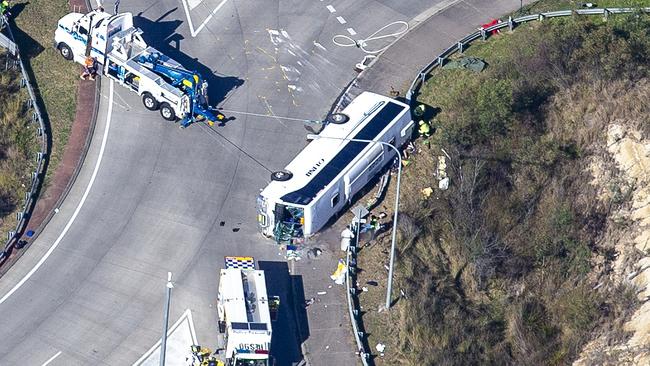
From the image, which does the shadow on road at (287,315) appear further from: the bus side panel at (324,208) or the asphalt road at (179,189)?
the bus side panel at (324,208)

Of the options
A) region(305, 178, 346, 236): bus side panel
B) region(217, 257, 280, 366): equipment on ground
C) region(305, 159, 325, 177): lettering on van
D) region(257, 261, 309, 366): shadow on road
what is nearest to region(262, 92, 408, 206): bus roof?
region(305, 159, 325, 177): lettering on van

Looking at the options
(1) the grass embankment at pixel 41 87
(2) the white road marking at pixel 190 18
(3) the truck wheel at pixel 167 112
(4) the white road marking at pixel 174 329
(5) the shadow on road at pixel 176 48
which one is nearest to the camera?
(4) the white road marking at pixel 174 329

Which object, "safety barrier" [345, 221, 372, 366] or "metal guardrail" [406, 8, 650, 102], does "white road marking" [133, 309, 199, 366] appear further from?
"metal guardrail" [406, 8, 650, 102]

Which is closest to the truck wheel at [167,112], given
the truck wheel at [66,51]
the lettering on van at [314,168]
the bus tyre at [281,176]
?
the truck wheel at [66,51]

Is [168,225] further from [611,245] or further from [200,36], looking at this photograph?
[611,245]

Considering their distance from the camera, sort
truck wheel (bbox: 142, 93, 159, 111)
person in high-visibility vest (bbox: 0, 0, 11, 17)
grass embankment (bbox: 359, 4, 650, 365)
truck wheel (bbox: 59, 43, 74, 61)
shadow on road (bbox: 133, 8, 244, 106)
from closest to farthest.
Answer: grass embankment (bbox: 359, 4, 650, 365) → truck wheel (bbox: 142, 93, 159, 111) → shadow on road (bbox: 133, 8, 244, 106) → truck wheel (bbox: 59, 43, 74, 61) → person in high-visibility vest (bbox: 0, 0, 11, 17)

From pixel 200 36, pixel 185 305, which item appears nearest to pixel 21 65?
pixel 200 36
